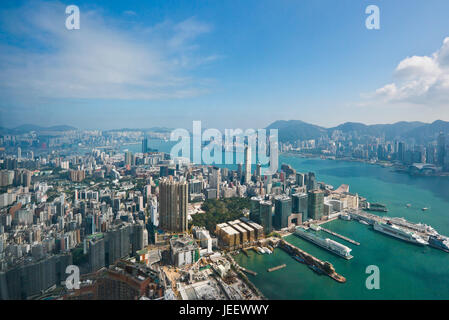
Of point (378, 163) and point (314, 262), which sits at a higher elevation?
point (378, 163)

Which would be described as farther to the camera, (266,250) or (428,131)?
(428,131)

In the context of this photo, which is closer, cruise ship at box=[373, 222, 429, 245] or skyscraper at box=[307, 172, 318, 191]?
cruise ship at box=[373, 222, 429, 245]

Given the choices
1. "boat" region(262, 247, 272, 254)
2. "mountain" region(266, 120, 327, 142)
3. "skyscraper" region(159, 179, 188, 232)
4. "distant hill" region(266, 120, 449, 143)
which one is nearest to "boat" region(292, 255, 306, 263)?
"boat" region(262, 247, 272, 254)

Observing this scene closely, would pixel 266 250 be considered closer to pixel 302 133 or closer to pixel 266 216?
pixel 266 216

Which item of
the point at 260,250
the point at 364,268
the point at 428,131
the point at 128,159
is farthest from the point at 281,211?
the point at 428,131

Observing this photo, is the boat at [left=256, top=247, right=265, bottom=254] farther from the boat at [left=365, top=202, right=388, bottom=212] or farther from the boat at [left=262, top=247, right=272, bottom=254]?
the boat at [left=365, top=202, right=388, bottom=212]

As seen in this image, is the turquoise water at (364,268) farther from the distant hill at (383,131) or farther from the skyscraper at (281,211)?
the distant hill at (383,131)
